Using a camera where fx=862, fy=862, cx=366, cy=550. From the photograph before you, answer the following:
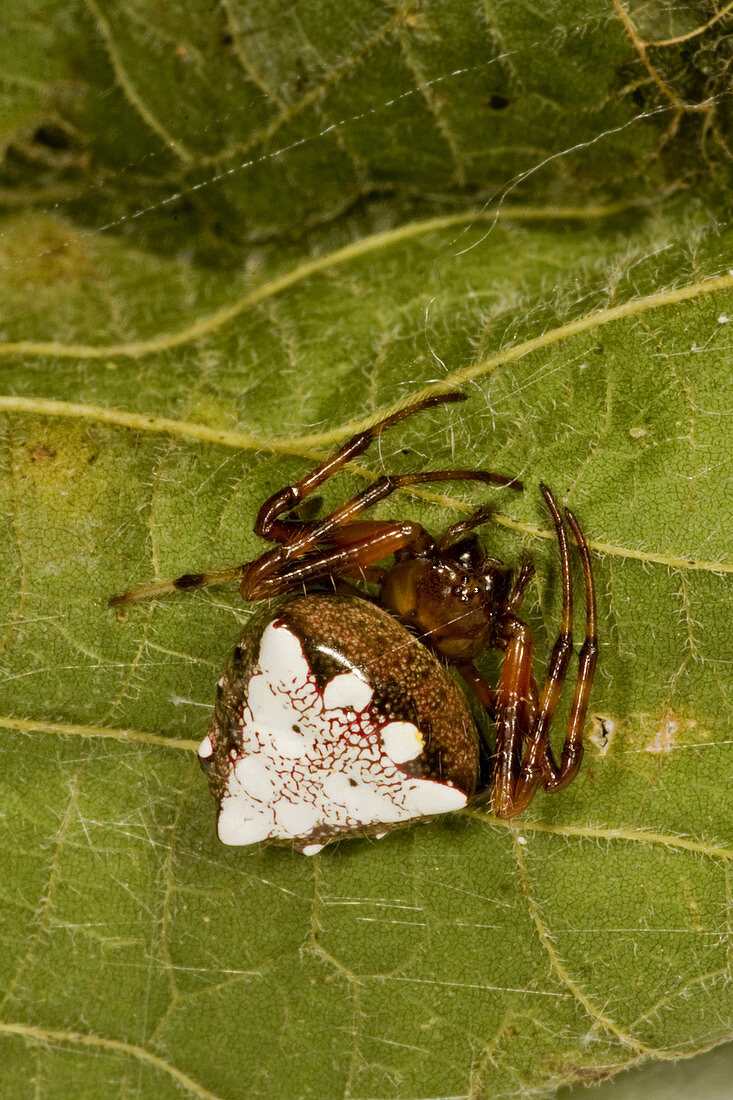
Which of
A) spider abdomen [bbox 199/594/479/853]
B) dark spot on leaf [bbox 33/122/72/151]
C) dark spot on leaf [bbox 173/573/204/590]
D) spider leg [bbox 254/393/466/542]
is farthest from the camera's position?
dark spot on leaf [bbox 33/122/72/151]

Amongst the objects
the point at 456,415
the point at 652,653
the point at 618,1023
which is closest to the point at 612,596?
the point at 652,653

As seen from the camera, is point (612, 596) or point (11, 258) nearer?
point (612, 596)

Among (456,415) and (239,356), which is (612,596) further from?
(239,356)

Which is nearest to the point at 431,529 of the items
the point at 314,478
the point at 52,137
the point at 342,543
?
the point at 342,543

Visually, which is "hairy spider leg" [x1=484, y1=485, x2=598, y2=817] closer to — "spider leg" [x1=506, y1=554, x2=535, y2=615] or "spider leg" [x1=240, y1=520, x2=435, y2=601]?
"spider leg" [x1=506, y1=554, x2=535, y2=615]

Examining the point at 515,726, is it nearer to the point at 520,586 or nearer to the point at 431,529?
the point at 520,586

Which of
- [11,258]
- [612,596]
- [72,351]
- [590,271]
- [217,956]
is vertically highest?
[11,258]

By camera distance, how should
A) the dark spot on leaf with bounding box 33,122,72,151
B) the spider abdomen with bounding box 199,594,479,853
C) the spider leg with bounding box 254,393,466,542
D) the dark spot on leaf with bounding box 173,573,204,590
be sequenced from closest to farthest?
the spider abdomen with bounding box 199,594,479,853, the spider leg with bounding box 254,393,466,542, the dark spot on leaf with bounding box 173,573,204,590, the dark spot on leaf with bounding box 33,122,72,151

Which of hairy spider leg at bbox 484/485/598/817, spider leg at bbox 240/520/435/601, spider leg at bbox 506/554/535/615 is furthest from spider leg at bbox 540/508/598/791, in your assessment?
spider leg at bbox 240/520/435/601
